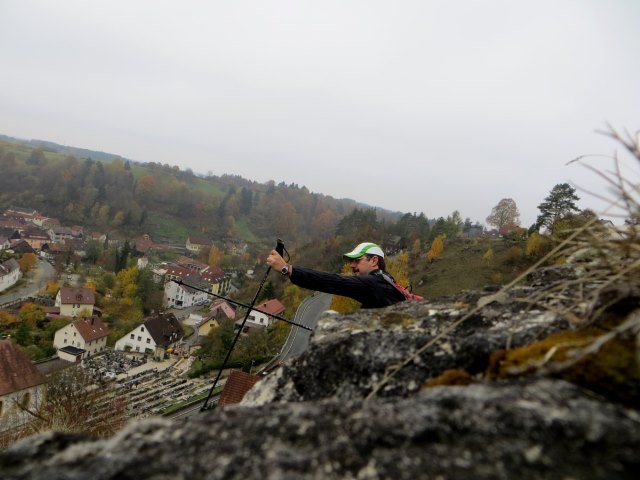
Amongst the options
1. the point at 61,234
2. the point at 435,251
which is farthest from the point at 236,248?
the point at 435,251

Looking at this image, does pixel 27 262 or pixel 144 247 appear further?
pixel 144 247

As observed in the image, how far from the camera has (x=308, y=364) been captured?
256 cm

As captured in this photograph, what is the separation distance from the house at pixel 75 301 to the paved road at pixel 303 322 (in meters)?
33.9

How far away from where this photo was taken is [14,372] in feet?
81.8

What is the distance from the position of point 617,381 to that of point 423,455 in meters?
0.81

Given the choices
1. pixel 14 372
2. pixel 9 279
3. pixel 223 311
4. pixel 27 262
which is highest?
pixel 14 372

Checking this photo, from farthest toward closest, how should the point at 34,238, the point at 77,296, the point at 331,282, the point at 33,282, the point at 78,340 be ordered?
1. the point at 34,238
2. the point at 33,282
3. the point at 77,296
4. the point at 78,340
5. the point at 331,282

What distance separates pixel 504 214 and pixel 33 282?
9368cm

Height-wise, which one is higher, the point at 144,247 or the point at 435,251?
the point at 435,251

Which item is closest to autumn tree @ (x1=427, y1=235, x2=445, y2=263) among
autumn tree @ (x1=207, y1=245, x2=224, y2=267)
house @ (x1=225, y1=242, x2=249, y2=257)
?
autumn tree @ (x1=207, y1=245, x2=224, y2=267)

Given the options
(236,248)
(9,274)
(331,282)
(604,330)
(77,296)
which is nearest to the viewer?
(604,330)

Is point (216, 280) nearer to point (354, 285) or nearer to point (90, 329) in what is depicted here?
point (90, 329)

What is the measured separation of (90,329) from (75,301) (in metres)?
12.7

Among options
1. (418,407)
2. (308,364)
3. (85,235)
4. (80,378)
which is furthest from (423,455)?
(85,235)
